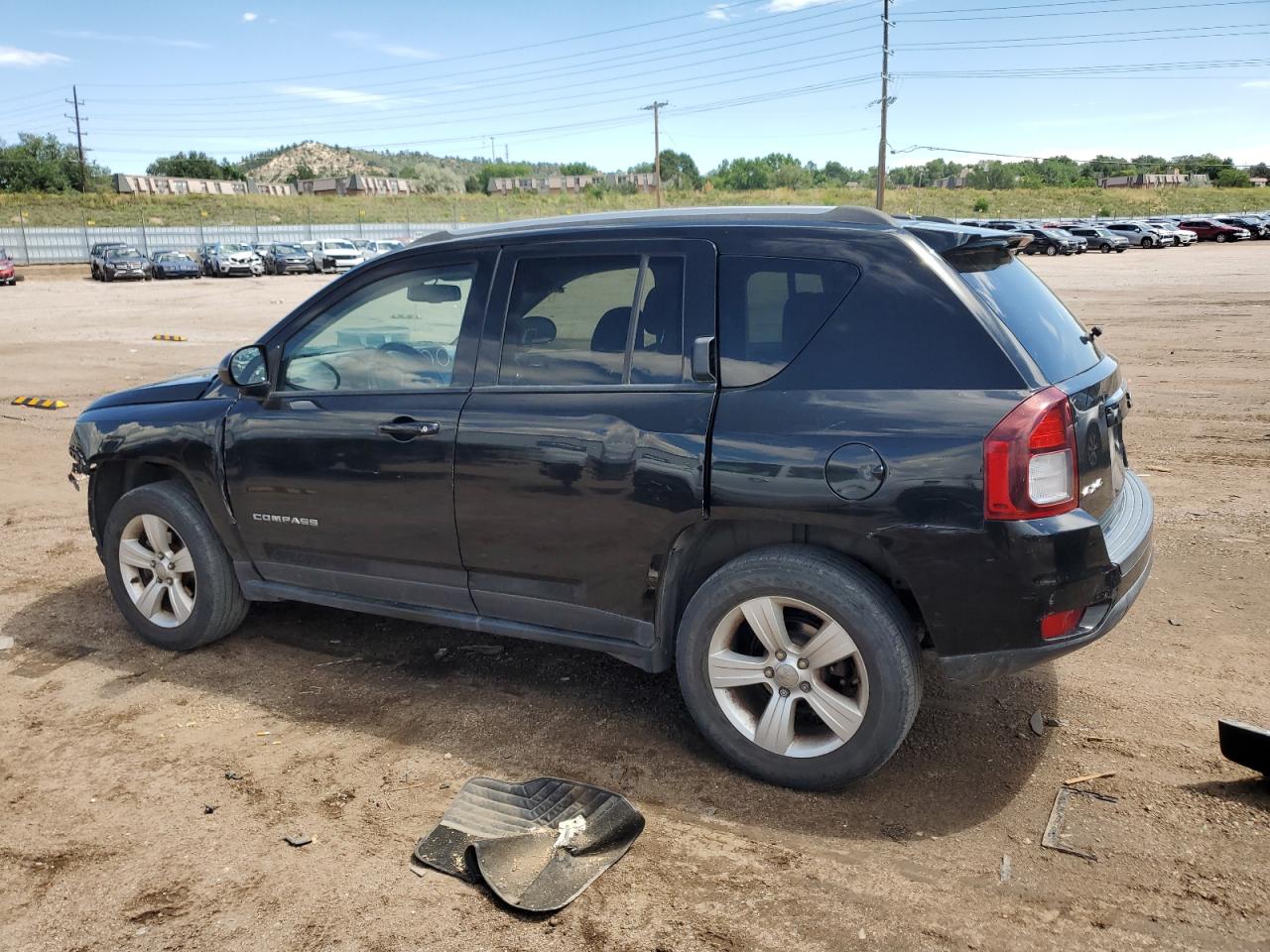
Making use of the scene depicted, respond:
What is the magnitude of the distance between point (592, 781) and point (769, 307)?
5.92 feet

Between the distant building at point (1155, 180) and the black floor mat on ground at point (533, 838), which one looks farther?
the distant building at point (1155, 180)

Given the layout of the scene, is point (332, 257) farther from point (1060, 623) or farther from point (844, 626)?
point (1060, 623)

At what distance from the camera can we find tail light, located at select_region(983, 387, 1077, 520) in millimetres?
3201

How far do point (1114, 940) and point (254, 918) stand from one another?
2.40 meters

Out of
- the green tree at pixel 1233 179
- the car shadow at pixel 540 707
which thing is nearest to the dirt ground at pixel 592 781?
the car shadow at pixel 540 707

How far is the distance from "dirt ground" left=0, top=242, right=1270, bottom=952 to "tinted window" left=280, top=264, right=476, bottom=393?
53.1 inches

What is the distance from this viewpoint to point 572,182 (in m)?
137

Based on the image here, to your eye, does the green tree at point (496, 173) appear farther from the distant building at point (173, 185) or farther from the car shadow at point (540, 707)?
the car shadow at point (540, 707)

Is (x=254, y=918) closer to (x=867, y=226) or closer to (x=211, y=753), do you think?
(x=211, y=753)

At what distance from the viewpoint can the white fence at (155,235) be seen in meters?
56.0

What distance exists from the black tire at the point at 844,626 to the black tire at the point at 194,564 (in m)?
2.39

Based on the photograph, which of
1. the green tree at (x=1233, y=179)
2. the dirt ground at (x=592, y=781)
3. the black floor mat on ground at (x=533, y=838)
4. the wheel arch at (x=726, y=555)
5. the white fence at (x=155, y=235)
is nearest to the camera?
the dirt ground at (x=592, y=781)

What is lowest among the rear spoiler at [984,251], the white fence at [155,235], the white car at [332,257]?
the rear spoiler at [984,251]

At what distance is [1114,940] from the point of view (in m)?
2.80
